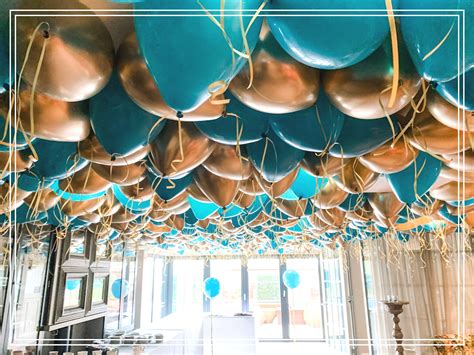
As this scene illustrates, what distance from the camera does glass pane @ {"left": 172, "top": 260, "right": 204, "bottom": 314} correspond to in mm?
7794

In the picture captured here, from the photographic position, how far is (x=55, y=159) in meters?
0.96

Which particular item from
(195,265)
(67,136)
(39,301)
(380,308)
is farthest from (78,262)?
(195,265)

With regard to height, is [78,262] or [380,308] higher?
[78,262]

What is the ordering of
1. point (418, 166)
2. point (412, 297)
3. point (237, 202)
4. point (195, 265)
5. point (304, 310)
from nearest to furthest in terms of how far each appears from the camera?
1. point (418, 166)
2. point (237, 202)
3. point (412, 297)
4. point (304, 310)
5. point (195, 265)

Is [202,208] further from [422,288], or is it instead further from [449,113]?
[422,288]

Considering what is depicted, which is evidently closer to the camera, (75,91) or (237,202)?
(75,91)

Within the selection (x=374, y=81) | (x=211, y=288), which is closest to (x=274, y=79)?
(x=374, y=81)

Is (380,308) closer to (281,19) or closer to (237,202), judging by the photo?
(237,202)

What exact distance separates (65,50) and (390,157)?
0.90 meters

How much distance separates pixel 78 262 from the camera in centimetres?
266

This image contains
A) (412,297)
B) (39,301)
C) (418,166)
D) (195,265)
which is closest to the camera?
(418,166)

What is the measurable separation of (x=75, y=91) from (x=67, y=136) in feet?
0.68

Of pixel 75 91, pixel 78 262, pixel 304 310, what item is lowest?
pixel 304 310

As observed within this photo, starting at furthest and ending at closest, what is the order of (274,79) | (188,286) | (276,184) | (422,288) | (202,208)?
(188,286)
(422,288)
(202,208)
(276,184)
(274,79)
